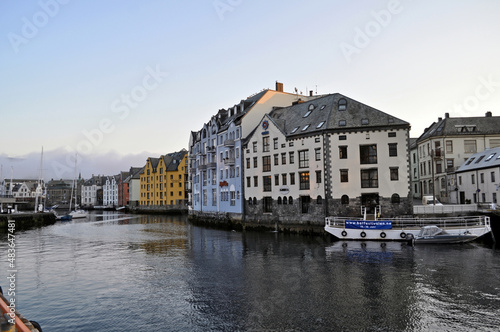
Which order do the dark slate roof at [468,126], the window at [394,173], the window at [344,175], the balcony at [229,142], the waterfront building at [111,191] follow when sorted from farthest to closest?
the waterfront building at [111,191] → the dark slate roof at [468,126] → the balcony at [229,142] → the window at [344,175] → the window at [394,173]

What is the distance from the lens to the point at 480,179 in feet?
163

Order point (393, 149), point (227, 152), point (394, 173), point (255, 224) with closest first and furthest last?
point (394, 173), point (393, 149), point (255, 224), point (227, 152)

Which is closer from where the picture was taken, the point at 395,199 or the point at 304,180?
the point at 395,199

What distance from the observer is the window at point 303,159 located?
157 ft

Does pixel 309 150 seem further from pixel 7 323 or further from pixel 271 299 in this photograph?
pixel 7 323

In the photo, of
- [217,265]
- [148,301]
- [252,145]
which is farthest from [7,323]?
[252,145]

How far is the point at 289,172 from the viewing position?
50.0m

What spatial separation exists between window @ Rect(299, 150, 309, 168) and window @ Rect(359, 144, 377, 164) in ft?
23.0

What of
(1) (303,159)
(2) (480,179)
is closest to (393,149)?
(1) (303,159)

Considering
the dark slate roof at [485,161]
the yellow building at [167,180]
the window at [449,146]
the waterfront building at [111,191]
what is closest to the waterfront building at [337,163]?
the dark slate roof at [485,161]

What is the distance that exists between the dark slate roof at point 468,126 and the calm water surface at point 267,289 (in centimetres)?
3724

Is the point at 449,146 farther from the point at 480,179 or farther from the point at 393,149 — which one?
the point at 393,149

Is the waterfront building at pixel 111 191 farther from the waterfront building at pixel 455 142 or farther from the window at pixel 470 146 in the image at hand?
the window at pixel 470 146

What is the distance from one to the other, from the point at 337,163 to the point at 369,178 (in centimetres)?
427
